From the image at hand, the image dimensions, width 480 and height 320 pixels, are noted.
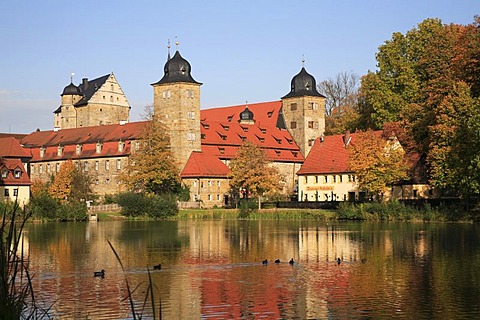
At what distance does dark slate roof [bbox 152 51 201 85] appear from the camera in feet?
272

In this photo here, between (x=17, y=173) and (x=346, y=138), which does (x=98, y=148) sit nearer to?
(x=17, y=173)

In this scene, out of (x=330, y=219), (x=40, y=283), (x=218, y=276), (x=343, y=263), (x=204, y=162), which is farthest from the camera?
(x=204, y=162)

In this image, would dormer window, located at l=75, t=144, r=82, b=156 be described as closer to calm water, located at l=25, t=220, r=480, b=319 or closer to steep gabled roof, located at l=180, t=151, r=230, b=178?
steep gabled roof, located at l=180, t=151, r=230, b=178

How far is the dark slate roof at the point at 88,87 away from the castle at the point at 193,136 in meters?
0.32

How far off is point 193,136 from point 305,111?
51.0 ft

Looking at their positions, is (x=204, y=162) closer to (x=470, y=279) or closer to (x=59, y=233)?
(x=59, y=233)

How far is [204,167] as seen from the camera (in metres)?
79.6

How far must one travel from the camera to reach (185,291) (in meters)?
21.5

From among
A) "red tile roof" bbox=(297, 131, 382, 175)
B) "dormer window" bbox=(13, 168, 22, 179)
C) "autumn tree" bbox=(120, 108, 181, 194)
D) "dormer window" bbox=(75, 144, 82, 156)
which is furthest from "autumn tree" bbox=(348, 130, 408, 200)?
"dormer window" bbox=(75, 144, 82, 156)

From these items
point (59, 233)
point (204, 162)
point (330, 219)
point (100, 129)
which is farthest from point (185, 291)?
point (100, 129)

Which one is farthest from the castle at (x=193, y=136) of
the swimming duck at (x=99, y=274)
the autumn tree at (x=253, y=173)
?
the swimming duck at (x=99, y=274)

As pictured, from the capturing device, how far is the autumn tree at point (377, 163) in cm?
5981

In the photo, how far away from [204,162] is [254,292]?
5982 centimetres

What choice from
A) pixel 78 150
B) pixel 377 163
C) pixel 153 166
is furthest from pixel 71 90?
pixel 377 163
